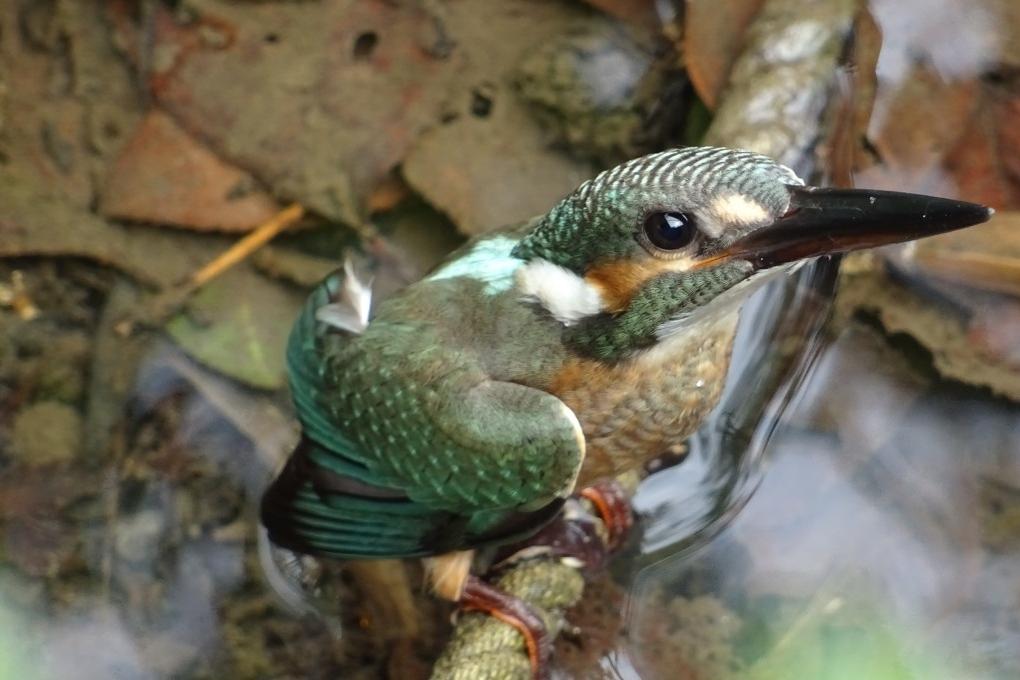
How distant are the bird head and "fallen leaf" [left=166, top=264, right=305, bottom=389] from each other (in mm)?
1460

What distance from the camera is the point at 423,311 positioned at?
2441 millimetres

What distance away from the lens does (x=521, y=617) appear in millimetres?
2438

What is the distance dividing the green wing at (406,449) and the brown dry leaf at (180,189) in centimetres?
86

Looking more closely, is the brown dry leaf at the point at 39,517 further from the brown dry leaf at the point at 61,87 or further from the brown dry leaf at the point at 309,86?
the brown dry leaf at the point at 309,86

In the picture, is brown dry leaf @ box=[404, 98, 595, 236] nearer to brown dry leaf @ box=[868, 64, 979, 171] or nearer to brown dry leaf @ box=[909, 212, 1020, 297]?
brown dry leaf @ box=[868, 64, 979, 171]

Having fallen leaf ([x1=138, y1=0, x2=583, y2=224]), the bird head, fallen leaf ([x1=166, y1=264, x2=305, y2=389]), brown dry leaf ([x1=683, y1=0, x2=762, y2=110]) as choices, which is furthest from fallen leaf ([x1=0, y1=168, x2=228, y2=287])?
the bird head

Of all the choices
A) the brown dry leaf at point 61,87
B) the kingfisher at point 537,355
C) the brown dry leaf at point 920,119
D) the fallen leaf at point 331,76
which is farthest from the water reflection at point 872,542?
the brown dry leaf at point 61,87

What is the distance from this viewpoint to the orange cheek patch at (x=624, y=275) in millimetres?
1953

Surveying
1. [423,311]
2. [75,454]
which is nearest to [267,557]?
[75,454]

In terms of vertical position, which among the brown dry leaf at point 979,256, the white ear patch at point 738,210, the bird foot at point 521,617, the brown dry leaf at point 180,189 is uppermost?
the white ear patch at point 738,210

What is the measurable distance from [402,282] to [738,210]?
5.81ft

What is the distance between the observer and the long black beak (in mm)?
1770

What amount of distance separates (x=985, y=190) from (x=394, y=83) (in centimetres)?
183

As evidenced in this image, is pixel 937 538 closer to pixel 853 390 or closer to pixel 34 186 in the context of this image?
pixel 853 390
